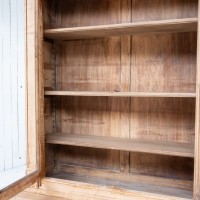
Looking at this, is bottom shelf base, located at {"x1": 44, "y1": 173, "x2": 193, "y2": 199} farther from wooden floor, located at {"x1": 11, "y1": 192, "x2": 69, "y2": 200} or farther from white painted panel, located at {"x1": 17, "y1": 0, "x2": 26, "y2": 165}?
white painted panel, located at {"x1": 17, "y1": 0, "x2": 26, "y2": 165}

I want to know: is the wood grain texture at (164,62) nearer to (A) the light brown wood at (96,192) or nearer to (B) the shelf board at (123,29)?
(B) the shelf board at (123,29)

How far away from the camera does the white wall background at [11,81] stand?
7.61 ft

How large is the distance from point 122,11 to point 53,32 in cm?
58

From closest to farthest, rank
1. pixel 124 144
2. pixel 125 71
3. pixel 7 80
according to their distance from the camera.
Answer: pixel 124 144 → pixel 125 71 → pixel 7 80

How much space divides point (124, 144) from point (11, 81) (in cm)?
115

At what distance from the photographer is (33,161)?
1.99 metres

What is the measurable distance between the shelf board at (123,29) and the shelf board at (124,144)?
0.81m

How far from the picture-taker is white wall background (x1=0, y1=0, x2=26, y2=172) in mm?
2318

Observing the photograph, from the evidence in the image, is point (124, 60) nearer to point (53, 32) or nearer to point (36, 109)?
point (53, 32)

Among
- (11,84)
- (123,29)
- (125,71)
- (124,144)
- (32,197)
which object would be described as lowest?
(32,197)

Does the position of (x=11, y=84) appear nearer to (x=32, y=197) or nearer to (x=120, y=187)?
(x=32, y=197)

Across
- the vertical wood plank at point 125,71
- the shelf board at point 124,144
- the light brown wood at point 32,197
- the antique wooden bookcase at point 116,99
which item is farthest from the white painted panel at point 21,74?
the vertical wood plank at point 125,71

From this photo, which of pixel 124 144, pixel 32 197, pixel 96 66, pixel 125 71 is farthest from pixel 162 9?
pixel 32 197

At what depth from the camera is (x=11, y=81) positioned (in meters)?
2.36
